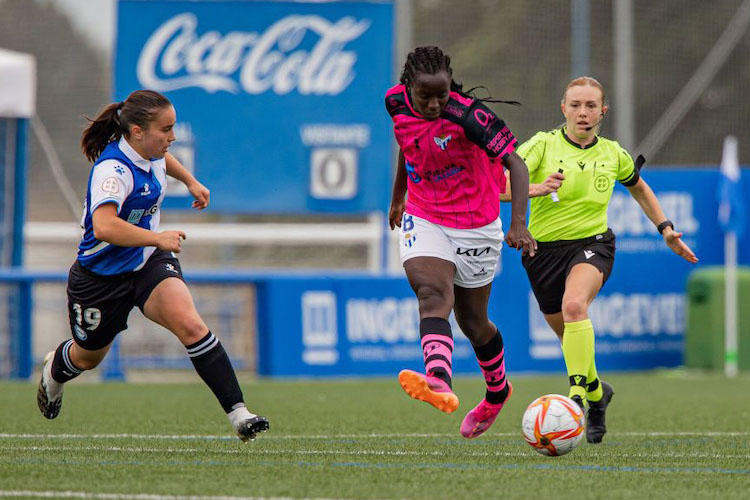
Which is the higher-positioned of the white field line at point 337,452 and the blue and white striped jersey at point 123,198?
the blue and white striped jersey at point 123,198

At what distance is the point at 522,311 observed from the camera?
1417cm

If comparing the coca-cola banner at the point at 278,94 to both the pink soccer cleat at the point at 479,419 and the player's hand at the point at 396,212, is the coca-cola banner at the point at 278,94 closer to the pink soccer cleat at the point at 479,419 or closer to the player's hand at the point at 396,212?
the player's hand at the point at 396,212

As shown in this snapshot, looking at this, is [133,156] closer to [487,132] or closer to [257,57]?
[487,132]

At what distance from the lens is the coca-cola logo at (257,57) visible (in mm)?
14359

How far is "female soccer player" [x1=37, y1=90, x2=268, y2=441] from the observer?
6254 mm

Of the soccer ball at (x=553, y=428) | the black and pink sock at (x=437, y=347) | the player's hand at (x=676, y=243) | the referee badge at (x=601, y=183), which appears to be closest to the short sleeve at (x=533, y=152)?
the referee badge at (x=601, y=183)

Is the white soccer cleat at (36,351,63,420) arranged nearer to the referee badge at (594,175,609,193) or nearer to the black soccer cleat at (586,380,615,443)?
the black soccer cleat at (586,380,615,443)

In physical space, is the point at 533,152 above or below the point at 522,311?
above

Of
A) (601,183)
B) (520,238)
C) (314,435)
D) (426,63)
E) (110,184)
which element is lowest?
(314,435)

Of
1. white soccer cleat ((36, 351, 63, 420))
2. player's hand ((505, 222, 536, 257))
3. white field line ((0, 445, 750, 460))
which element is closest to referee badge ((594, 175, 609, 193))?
player's hand ((505, 222, 536, 257))

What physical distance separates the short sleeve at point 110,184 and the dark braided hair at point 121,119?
0.74ft

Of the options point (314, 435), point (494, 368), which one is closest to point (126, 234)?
point (314, 435)

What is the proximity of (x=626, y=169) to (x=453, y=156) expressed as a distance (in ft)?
5.23

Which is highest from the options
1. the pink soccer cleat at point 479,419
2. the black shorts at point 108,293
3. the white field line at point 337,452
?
the black shorts at point 108,293
